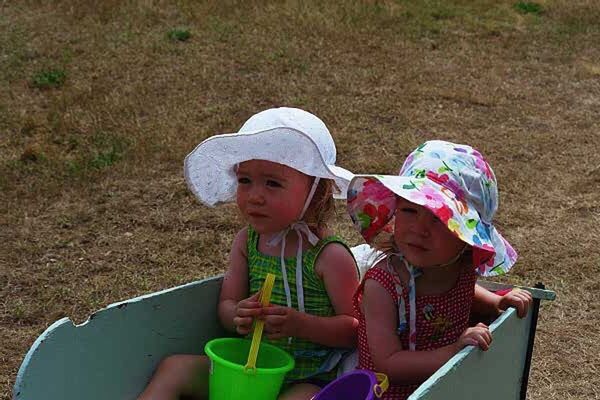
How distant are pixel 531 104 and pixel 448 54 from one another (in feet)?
3.41

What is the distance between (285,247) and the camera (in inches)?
96.7

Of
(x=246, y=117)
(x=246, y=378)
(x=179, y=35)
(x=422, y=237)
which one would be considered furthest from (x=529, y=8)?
(x=246, y=378)

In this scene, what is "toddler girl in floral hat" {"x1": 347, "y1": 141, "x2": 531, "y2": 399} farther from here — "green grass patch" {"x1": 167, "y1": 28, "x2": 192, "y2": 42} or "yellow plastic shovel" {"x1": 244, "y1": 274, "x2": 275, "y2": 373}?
"green grass patch" {"x1": 167, "y1": 28, "x2": 192, "y2": 42}

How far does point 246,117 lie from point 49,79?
149cm

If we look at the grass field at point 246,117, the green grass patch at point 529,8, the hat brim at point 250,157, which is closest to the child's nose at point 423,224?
the hat brim at point 250,157

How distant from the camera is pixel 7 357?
329cm

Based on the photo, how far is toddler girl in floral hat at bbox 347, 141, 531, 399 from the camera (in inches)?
83.5

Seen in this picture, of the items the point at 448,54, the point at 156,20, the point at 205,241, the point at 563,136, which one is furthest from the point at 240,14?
the point at 205,241

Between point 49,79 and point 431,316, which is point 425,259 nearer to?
point 431,316

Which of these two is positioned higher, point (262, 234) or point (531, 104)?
point (262, 234)

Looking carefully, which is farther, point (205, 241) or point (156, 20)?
point (156, 20)

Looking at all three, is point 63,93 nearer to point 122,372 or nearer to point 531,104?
point 531,104

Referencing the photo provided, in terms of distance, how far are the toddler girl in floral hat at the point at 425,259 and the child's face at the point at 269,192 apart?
137 millimetres

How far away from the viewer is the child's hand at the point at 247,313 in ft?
7.45
